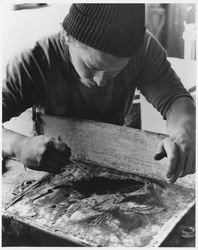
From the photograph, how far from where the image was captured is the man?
0.73 meters

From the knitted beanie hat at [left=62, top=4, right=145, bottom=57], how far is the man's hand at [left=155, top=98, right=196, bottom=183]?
22 cm

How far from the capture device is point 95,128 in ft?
3.12

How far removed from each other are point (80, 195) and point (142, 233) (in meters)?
0.18

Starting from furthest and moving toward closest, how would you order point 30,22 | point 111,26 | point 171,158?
point 30,22 < point 171,158 < point 111,26

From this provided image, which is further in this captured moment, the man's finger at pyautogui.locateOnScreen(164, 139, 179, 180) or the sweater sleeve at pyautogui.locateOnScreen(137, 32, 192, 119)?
the sweater sleeve at pyautogui.locateOnScreen(137, 32, 192, 119)

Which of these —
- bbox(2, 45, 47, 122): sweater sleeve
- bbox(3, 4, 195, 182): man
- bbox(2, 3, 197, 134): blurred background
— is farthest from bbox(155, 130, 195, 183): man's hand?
bbox(2, 45, 47, 122): sweater sleeve

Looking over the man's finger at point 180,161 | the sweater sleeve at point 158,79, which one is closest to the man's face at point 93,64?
the sweater sleeve at point 158,79

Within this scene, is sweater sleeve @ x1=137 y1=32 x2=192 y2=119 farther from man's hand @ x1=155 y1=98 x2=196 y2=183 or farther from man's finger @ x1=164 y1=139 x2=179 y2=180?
man's finger @ x1=164 y1=139 x2=179 y2=180

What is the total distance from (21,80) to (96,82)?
169mm

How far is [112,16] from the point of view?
714 millimetres

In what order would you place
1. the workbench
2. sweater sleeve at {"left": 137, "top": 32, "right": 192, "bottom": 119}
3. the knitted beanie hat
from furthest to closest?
sweater sleeve at {"left": 137, "top": 32, "right": 192, "bottom": 119}, the workbench, the knitted beanie hat

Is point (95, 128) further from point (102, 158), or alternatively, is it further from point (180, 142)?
point (180, 142)

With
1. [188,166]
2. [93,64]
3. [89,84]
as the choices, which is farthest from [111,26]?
[188,166]

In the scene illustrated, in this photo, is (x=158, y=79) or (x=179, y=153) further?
(x=158, y=79)
